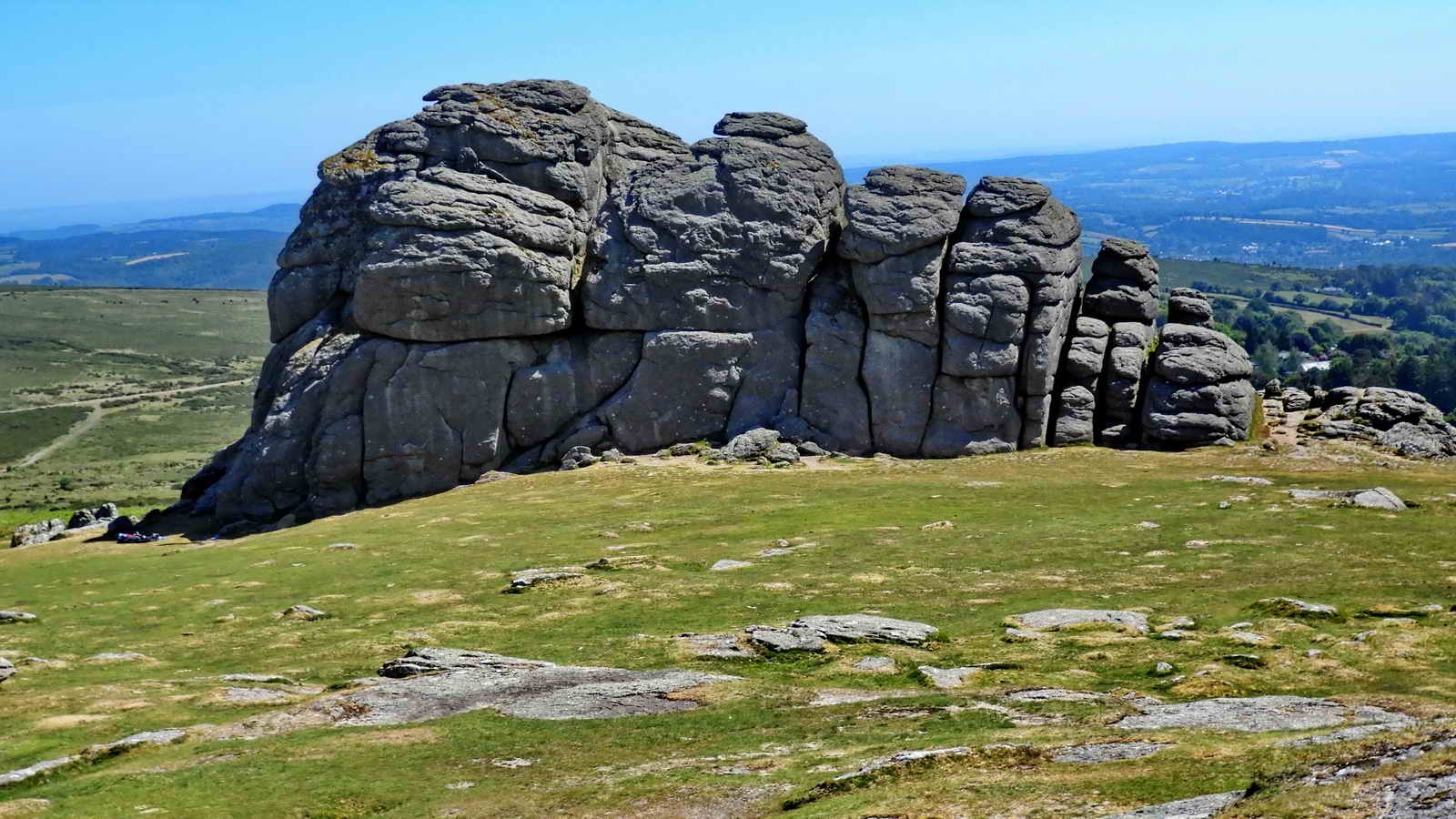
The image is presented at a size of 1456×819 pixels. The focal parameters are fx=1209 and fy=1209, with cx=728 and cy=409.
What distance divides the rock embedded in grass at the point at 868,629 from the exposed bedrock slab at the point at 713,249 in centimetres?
4515

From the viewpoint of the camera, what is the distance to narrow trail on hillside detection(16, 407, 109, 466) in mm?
162125

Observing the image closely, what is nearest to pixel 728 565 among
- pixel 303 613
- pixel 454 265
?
pixel 303 613

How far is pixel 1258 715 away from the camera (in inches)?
1093

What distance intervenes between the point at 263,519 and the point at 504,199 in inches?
1048

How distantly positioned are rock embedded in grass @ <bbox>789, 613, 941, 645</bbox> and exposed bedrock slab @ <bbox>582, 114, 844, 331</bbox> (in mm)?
45148

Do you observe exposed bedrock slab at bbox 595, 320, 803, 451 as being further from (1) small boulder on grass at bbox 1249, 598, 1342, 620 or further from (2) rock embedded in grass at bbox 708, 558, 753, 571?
(1) small boulder on grass at bbox 1249, 598, 1342, 620

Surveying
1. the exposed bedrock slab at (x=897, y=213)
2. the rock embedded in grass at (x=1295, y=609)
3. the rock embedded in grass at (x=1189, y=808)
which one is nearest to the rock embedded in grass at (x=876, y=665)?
the rock embedded in grass at (x=1295, y=609)

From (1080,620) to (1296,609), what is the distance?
22.8 ft

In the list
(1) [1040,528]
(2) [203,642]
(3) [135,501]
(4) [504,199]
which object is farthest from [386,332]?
(3) [135,501]

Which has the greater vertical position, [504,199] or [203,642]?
[504,199]

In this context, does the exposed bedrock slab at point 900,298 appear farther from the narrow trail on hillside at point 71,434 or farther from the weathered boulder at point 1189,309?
the narrow trail on hillside at point 71,434

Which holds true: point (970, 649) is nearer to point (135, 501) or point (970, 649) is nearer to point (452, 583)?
point (452, 583)

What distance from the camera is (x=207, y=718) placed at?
33.1 metres

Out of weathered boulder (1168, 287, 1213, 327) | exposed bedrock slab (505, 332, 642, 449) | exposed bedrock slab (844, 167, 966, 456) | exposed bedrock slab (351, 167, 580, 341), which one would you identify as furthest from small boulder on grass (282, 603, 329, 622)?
weathered boulder (1168, 287, 1213, 327)
